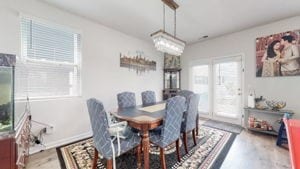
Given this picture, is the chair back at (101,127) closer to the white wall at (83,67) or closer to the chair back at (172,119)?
the chair back at (172,119)

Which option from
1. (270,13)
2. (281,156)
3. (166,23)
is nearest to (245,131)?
(281,156)

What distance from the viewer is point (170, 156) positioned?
251cm

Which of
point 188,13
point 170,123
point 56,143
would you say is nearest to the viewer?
point 170,123

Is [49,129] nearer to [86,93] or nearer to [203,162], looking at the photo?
[86,93]

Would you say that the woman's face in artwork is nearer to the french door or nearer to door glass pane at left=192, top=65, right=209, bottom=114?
the french door

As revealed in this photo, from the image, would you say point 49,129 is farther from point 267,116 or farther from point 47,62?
point 267,116

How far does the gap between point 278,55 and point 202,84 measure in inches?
84.8

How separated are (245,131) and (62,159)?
3.94 m

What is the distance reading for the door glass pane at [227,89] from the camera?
14.2ft

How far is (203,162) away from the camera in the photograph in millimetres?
2312

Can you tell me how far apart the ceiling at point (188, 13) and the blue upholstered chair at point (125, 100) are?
165 cm

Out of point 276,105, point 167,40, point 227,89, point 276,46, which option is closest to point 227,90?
point 227,89

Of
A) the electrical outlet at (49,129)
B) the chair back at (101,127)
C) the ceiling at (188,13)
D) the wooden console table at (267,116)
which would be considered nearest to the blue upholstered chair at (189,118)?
the chair back at (101,127)

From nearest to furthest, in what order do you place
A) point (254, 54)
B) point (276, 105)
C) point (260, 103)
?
point (276, 105)
point (260, 103)
point (254, 54)
